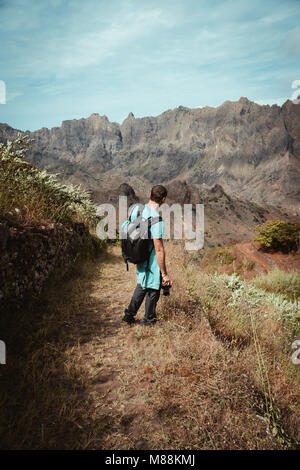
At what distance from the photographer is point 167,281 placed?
10.5ft

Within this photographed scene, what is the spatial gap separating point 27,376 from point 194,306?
247 cm

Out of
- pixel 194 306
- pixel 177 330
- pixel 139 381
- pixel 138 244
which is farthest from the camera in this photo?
pixel 194 306

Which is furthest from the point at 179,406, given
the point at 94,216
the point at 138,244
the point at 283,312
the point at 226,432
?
the point at 94,216

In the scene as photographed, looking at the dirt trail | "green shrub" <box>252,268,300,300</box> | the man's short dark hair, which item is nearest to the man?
the man's short dark hair

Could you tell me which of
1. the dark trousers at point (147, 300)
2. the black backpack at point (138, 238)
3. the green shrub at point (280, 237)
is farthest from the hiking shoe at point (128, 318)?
the green shrub at point (280, 237)

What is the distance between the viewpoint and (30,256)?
3.76m

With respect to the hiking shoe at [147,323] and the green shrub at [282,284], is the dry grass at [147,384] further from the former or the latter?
the green shrub at [282,284]

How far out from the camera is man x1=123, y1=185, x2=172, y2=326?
309cm

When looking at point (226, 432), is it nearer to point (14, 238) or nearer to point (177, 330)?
point (177, 330)

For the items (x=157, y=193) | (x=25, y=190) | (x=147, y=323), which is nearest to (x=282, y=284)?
(x=147, y=323)

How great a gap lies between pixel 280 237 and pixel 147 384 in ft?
26.2

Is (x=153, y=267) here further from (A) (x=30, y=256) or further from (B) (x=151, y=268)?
(A) (x=30, y=256)

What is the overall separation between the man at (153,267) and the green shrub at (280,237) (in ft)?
23.1

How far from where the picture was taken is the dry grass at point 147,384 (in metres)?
1.91
